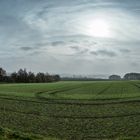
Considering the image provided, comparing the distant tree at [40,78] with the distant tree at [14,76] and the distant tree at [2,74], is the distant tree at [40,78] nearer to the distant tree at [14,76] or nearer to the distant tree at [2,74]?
the distant tree at [14,76]

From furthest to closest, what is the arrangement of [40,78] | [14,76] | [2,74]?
[40,78] < [14,76] < [2,74]

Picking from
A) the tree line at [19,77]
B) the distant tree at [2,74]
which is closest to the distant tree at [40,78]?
the tree line at [19,77]

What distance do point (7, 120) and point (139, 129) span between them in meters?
11.7

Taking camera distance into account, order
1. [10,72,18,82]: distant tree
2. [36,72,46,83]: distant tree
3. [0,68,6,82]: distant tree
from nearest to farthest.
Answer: [0,68,6,82]: distant tree < [10,72,18,82]: distant tree < [36,72,46,83]: distant tree

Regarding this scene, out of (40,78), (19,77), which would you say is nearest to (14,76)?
(19,77)

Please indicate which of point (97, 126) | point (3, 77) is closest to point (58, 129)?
point (97, 126)

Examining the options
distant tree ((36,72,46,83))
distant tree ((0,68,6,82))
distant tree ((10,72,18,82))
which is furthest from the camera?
distant tree ((36,72,46,83))

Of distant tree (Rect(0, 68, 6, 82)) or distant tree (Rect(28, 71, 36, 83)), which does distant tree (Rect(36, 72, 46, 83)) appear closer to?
distant tree (Rect(28, 71, 36, 83))

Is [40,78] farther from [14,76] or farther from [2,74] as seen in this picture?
[2,74]

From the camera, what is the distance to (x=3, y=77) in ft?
537

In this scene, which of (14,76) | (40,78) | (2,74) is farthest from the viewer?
(40,78)

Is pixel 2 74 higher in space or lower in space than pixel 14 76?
higher

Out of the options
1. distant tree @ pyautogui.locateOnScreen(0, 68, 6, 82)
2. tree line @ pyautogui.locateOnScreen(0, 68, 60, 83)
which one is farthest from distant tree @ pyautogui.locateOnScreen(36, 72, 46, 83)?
distant tree @ pyautogui.locateOnScreen(0, 68, 6, 82)

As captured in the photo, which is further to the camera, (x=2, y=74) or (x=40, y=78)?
(x=40, y=78)
